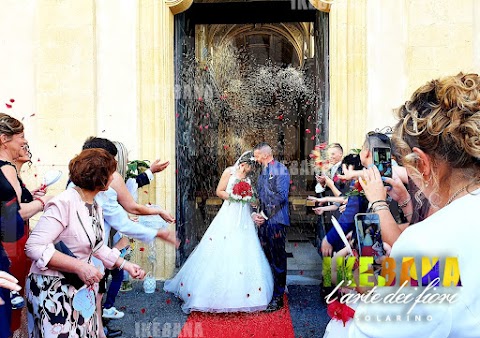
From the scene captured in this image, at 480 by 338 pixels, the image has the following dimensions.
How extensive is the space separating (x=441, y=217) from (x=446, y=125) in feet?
1.04

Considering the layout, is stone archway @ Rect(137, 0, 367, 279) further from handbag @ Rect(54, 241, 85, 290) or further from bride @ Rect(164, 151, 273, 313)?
handbag @ Rect(54, 241, 85, 290)

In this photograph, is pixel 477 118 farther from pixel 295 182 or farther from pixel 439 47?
pixel 295 182

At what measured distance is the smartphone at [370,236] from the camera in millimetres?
2141

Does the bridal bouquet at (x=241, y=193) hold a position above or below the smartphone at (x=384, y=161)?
below

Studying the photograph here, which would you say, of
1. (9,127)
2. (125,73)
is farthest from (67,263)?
(125,73)

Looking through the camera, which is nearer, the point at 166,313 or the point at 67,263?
the point at 67,263

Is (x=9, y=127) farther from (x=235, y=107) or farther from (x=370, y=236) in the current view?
(x=235, y=107)

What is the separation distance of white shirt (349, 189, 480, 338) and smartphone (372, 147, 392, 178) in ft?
4.08

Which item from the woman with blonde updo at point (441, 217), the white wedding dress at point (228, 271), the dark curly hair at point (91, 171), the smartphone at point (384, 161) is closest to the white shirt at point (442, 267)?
the woman with blonde updo at point (441, 217)

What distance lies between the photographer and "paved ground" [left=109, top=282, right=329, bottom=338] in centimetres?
420

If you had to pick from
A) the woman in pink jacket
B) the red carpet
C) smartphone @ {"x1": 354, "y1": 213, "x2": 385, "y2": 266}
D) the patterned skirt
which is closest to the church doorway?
the red carpet

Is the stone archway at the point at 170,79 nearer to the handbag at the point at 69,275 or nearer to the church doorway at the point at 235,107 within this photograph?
the church doorway at the point at 235,107

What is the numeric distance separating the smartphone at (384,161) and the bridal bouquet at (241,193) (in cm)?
272

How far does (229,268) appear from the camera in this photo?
15.4 feet
